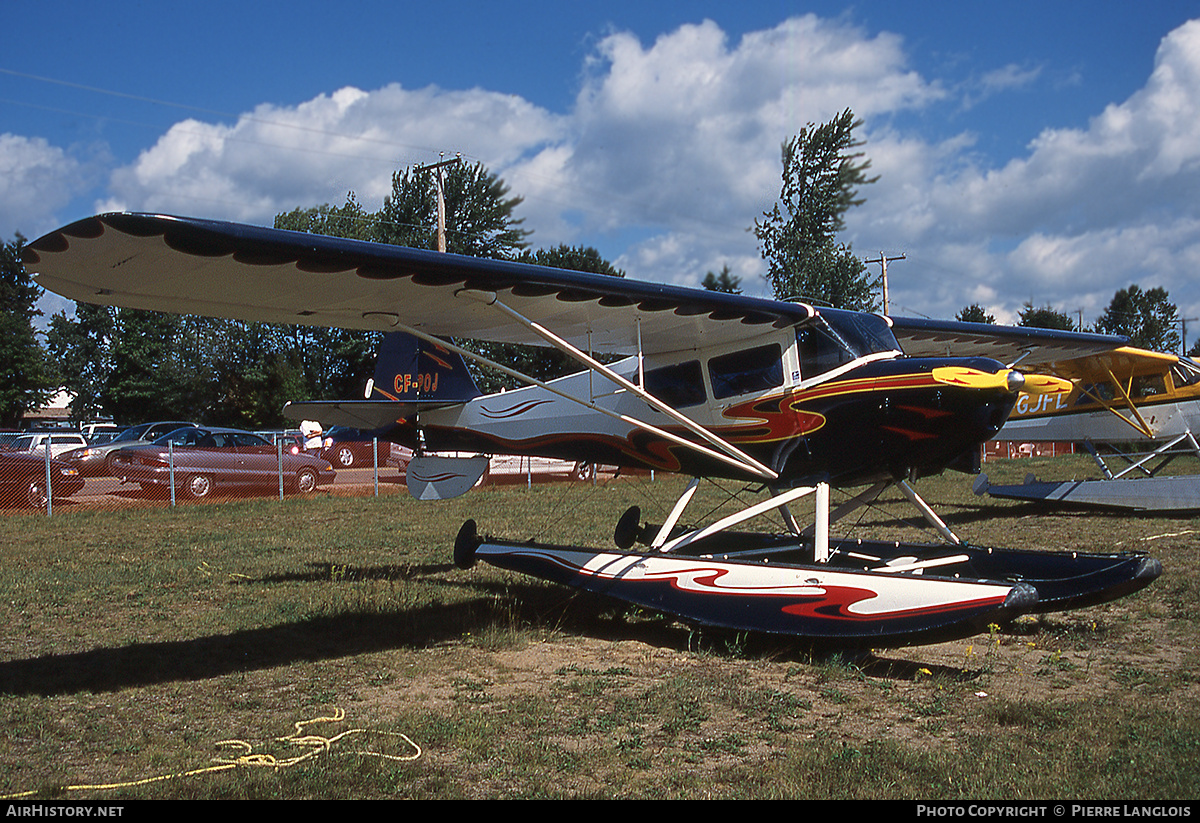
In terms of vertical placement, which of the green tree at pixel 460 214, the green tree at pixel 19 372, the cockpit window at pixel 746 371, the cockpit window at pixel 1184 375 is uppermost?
the green tree at pixel 460 214

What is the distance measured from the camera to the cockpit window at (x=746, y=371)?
304 inches

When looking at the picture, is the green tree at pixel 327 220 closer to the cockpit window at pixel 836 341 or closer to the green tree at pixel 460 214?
the green tree at pixel 460 214

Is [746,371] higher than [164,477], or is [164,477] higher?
[746,371]

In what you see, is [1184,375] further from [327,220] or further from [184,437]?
[327,220]

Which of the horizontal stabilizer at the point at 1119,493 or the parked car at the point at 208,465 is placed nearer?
the horizontal stabilizer at the point at 1119,493

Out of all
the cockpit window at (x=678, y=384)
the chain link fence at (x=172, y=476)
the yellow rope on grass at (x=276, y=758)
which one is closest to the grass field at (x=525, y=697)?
the yellow rope on grass at (x=276, y=758)

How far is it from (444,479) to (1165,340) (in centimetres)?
6956

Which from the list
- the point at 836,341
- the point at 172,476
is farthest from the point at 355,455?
the point at 836,341

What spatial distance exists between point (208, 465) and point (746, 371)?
51.1ft

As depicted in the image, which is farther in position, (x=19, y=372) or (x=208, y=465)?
(x=19, y=372)

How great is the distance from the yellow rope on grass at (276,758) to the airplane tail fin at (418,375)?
5898mm

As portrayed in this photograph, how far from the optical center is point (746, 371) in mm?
7953
